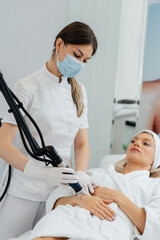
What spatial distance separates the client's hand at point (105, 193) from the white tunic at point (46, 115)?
0.71 ft

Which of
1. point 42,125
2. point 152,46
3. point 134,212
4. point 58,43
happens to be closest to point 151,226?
point 134,212

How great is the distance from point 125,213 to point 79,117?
1.68ft

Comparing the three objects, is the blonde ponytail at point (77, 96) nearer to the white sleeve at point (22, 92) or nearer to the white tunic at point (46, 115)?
the white tunic at point (46, 115)

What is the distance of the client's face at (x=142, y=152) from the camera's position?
5.32ft

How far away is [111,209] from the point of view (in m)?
1.29

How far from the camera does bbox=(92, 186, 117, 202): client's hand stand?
1.35 metres

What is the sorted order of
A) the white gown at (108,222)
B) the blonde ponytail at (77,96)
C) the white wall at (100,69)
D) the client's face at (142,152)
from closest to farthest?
the white gown at (108,222) < the blonde ponytail at (77,96) < the client's face at (142,152) < the white wall at (100,69)

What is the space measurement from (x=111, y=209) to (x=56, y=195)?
0.91 feet

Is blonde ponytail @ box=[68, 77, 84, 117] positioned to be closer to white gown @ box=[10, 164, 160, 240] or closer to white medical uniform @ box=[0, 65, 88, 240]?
white medical uniform @ box=[0, 65, 88, 240]

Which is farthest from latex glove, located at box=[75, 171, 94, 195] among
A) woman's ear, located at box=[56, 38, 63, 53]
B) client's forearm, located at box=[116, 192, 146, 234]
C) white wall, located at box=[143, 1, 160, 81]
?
white wall, located at box=[143, 1, 160, 81]

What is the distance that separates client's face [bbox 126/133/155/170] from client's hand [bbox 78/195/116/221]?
377 millimetres

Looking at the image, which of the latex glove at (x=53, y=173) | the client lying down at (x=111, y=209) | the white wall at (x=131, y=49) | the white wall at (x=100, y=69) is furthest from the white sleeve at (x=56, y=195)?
the white wall at (x=131, y=49)

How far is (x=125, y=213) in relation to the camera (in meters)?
1.31

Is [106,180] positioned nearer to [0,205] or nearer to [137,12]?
[0,205]
